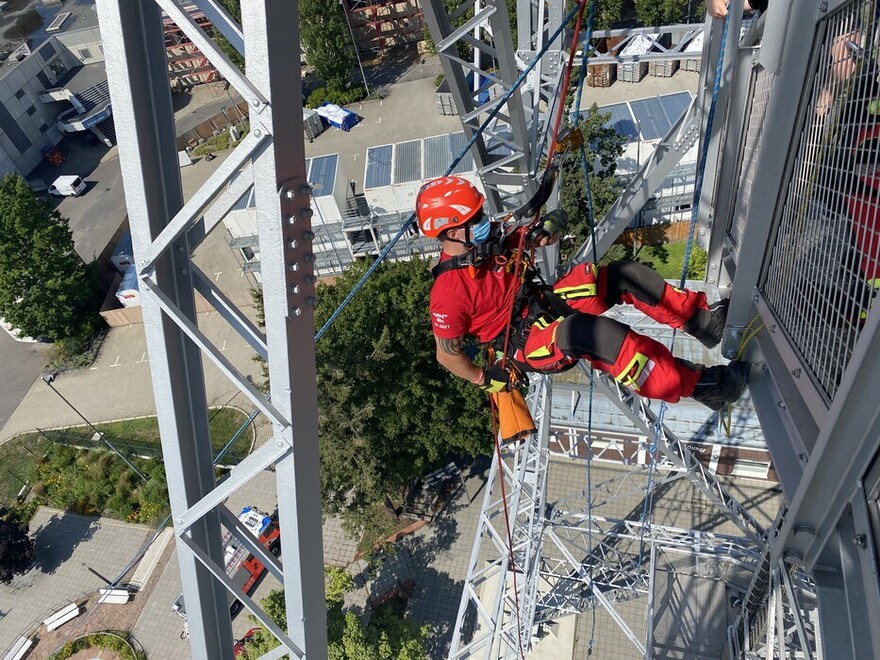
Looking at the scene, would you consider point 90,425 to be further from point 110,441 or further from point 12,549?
point 12,549

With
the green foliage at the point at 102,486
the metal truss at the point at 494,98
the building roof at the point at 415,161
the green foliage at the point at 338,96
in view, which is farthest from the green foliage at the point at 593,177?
the green foliage at the point at 338,96

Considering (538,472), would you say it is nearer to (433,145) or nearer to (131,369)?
(433,145)

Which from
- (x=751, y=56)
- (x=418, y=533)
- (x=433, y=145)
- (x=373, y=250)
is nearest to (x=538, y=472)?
(x=751, y=56)

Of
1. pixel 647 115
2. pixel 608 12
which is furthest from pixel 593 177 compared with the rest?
pixel 608 12

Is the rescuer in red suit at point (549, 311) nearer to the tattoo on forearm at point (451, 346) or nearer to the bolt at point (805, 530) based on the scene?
the tattoo on forearm at point (451, 346)

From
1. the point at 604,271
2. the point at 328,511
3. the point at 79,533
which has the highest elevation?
the point at 604,271
